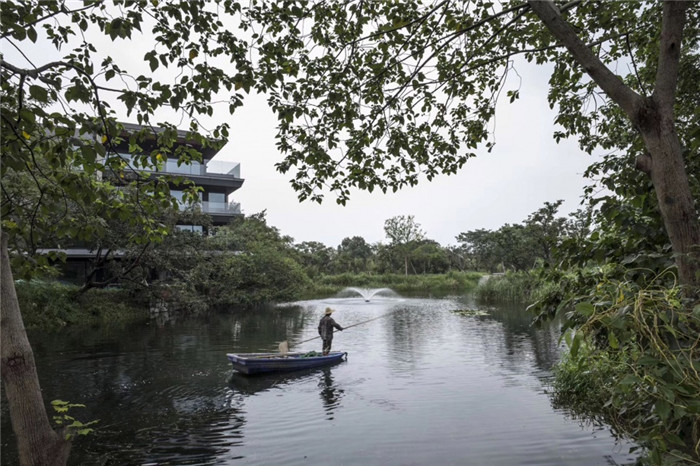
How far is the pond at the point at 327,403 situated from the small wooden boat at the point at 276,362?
293 mm

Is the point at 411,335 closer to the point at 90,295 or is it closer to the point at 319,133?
the point at 319,133

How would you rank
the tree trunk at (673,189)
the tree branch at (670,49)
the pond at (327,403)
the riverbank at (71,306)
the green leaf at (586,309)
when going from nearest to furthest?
the green leaf at (586,309)
the tree trunk at (673,189)
the tree branch at (670,49)
the pond at (327,403)
the riverbank at (71,306)

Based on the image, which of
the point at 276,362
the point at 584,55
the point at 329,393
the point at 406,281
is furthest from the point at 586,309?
the point at 406,281

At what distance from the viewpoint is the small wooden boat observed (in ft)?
41.4

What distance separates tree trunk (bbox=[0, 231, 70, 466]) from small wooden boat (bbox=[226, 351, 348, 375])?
9.10 meters

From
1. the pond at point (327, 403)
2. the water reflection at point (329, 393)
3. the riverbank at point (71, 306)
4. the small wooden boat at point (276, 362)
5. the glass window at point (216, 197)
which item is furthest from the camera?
the glass window at point (216, 197)

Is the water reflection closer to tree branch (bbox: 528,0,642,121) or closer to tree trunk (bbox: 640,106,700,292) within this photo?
tree trunk (bbox: 640,106,700,292)

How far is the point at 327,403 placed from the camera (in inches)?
412

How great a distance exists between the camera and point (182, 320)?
26188 mm

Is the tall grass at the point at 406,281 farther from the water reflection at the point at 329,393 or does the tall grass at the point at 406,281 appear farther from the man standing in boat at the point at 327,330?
the water reflection at the point at 329,393

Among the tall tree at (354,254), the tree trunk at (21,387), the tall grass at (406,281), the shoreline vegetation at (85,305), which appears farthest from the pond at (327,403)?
the tall tree at (354,254)

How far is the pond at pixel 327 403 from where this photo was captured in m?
7.50

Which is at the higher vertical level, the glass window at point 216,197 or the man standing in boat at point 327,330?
the glass window at point 216,197

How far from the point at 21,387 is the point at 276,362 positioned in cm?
970
